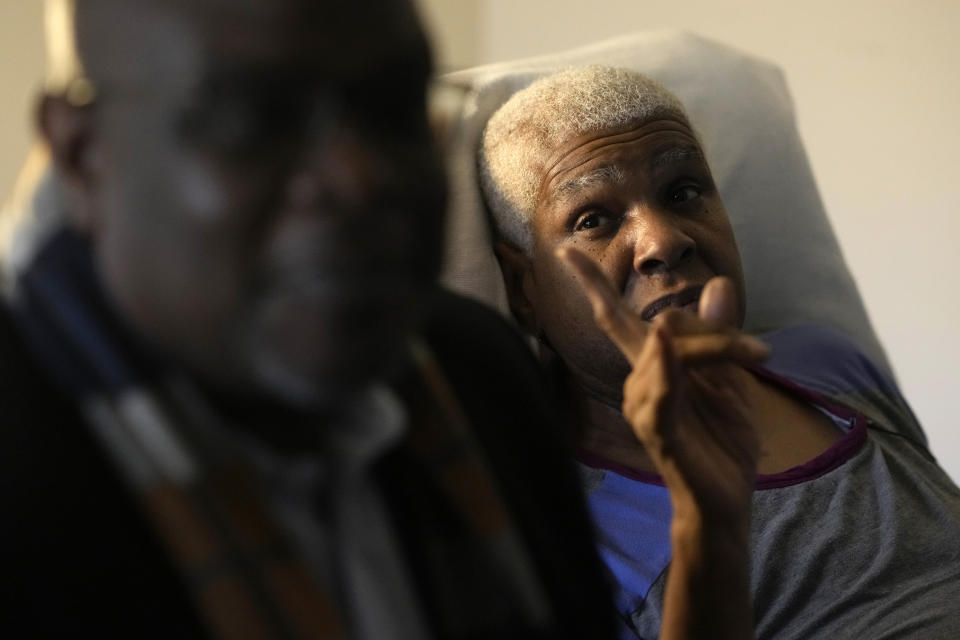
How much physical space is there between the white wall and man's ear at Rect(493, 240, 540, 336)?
123 cm

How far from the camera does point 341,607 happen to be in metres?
0.48

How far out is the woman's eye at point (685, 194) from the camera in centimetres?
127

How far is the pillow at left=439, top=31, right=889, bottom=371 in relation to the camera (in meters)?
1.60

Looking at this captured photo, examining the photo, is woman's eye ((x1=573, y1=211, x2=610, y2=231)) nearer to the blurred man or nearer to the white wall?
the blurred man

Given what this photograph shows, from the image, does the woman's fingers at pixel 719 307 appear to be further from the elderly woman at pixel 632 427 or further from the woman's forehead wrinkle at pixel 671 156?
the woman's forehead wrinkle at pixel 671 156

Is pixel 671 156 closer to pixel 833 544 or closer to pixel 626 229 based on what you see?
pixel 626 229

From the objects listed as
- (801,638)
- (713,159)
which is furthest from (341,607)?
(713,159)

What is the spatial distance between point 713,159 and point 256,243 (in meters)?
1.25

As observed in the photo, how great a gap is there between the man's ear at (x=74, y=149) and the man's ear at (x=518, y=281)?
89 cm

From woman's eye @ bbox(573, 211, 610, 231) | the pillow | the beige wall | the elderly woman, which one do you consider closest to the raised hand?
the elderly woman

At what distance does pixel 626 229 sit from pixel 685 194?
10 centimetres

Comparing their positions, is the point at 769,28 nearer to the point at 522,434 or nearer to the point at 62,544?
the point at 522,434

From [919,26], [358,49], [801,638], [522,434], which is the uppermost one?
[358,49]

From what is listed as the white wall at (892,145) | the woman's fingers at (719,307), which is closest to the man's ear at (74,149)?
the woman's fingers at (719,307)
